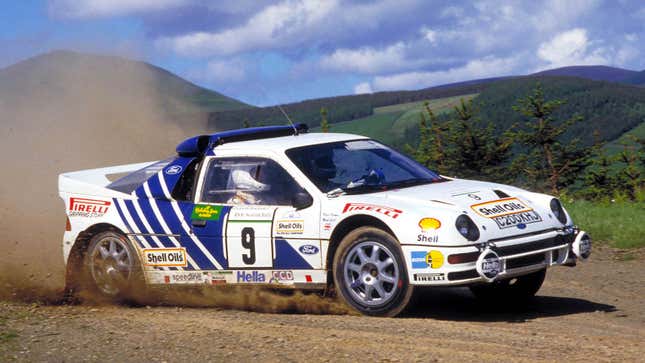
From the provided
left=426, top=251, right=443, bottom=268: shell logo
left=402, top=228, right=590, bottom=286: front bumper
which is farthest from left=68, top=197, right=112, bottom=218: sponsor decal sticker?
left=426, top=251, right=443, bottom=268: shell logo

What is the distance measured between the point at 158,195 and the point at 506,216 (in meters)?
3.39

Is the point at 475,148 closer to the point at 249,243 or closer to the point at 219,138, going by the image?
the point at 219,138

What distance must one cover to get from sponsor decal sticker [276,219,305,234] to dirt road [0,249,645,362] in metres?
0.72

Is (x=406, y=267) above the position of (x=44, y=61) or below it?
below

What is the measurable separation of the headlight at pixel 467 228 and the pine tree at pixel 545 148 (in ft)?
93.7

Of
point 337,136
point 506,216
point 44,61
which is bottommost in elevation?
point 506,216

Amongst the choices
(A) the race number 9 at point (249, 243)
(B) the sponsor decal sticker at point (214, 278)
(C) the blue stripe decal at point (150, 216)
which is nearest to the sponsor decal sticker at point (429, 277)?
(A) the race number 9 at point (249, 243)

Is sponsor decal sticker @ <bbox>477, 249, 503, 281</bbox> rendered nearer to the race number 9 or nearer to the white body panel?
the white body panel

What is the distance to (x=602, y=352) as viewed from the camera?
6.04m

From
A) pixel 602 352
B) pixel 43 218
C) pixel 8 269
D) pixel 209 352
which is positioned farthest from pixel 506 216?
pixel 43 218

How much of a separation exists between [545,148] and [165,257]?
96.2ft

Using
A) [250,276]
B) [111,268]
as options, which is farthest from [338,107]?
[250,276]

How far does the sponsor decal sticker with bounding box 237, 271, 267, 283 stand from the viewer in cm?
829

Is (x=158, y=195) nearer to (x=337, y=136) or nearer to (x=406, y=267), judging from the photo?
(x=337, y=136)
